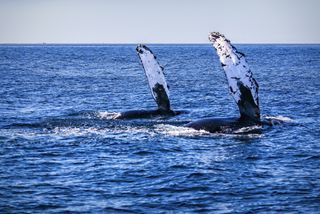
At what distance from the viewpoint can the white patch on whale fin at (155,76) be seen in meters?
34.8

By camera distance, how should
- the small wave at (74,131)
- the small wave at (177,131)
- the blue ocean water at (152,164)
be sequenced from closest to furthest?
1. the blue ocean water at (152,164)
2. the small wave at (177,131)
3. the small wave at (74,131)

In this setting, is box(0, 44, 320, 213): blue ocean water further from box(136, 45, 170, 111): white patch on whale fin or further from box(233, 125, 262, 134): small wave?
box(136, 45, 170, 111): white patch on whale fin

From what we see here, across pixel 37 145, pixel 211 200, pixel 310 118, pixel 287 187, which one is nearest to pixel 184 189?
pixel 211 200

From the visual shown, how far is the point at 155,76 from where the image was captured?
34.8 m

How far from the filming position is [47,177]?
66.3 ft

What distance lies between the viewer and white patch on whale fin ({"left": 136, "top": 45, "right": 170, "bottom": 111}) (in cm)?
3481

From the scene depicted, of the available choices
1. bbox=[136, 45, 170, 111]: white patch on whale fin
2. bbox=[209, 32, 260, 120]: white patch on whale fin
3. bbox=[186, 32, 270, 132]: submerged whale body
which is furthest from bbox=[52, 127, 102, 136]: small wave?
bbox=[209, 32, 260, 120]: white patch on whale fin

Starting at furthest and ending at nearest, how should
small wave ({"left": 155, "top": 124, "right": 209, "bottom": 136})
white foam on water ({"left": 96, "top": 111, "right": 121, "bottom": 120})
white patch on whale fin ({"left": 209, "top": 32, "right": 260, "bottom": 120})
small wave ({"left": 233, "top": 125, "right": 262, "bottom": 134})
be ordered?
white foam on water ({"left": 96, "top": 111, "right": 121, "bottom": 120}), small wave ({"left": 155, "top": 124, "right": 209, "bottom": 136}), small wave ({"left": 233, "top": 125, "right": 262, "bottom": 134}), white patch on whale fin ({"left": 209, "top": 32, "right": 260, "bottom": 120})

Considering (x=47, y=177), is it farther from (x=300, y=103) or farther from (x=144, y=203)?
(x=300, y=103)

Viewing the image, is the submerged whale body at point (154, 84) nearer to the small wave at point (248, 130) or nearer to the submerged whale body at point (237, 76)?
the submerged whale body at point (237, 76)

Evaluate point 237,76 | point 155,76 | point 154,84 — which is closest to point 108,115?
point 154,84

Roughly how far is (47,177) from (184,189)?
4.87 m

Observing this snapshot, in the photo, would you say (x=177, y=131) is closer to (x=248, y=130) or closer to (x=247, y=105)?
(x=248, y=130)

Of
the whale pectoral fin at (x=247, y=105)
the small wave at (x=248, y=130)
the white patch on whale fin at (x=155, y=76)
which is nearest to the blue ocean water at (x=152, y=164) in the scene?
the small wave at (x=248, y=130)
